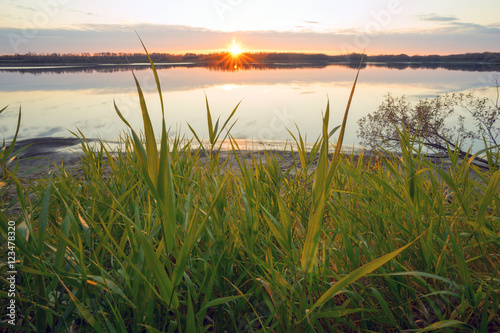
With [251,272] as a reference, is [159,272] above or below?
above

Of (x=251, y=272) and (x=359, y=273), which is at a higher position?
(x=359, y=273)

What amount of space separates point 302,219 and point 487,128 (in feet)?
9.61

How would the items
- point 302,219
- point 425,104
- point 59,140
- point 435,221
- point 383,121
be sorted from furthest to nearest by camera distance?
1. point 59,140
2. point 383,121
3. point 425,104
4. point 302,219
5. point 435,221

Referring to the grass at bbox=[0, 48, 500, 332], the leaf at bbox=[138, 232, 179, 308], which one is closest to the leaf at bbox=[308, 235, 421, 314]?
the grass at bbox=[0, 48, 500, 332]

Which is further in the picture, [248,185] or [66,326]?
[248,185]

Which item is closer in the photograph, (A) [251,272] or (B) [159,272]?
(B) [159,272]

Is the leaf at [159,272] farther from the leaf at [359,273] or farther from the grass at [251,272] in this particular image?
the leaf at [359,273]

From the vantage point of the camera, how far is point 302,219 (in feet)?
4.51

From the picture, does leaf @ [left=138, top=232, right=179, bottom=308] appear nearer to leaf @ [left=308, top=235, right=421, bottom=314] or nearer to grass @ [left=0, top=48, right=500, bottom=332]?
grass @ [left=0, top=48, right=500, bottom=332]

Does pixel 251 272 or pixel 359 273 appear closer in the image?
pixel 359 273

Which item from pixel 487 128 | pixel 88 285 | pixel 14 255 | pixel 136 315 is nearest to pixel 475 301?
pixel 136 315

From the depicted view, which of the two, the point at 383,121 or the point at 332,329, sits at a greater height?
the point at 383,121

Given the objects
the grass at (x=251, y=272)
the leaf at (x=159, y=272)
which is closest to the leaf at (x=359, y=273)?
the grass at (x=251, y=272)

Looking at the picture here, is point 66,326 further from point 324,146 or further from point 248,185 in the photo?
point 324,146
